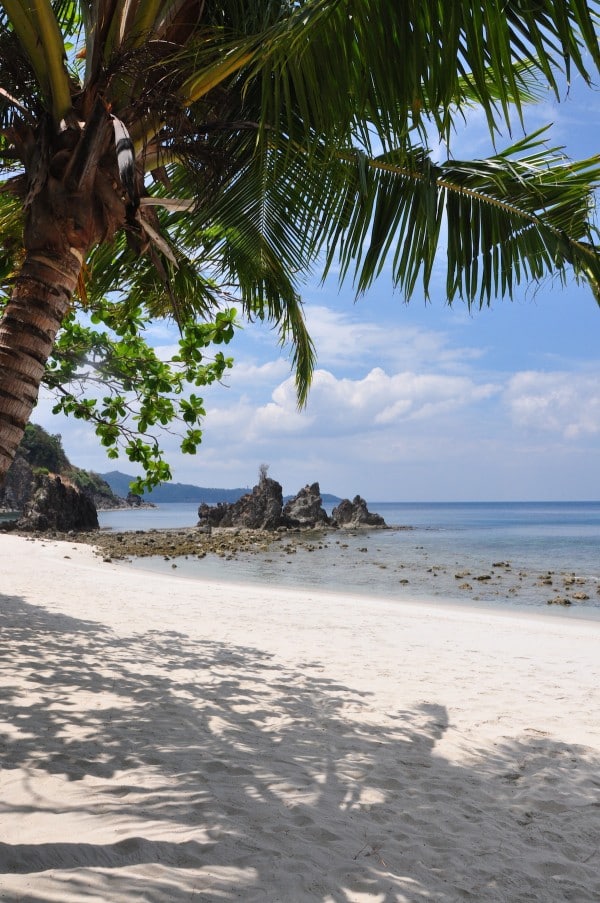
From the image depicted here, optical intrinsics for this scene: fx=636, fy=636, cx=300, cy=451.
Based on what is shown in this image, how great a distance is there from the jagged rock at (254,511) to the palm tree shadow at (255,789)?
41484 mm

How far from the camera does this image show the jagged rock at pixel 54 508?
4150 centimetres

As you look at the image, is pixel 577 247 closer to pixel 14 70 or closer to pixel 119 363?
pixel 14 70

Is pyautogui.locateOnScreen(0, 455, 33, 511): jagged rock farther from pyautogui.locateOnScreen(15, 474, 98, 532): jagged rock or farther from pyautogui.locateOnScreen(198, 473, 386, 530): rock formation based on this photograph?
pyautogui.locateOnScreen(198, 473, 386, 530): rock formation

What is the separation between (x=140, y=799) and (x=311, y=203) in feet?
14.6

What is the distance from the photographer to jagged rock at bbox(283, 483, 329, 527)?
51.8 meters

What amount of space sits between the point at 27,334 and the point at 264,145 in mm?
2131

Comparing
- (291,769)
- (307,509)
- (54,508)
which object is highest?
(307,509)

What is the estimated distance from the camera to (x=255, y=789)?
13.2 feet

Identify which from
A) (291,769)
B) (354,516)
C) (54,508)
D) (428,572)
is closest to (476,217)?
(291,769)

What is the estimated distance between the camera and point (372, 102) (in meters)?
3.59

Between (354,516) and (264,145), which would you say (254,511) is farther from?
(264,145)

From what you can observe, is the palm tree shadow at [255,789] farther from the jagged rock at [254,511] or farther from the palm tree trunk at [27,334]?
the jagged rock at [254,511]

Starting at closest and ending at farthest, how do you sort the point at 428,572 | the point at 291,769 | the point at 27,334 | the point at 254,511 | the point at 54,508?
the point at 27,334, the point at 291,769, the point at 428,572, the point at 54,508, the point at 254,511

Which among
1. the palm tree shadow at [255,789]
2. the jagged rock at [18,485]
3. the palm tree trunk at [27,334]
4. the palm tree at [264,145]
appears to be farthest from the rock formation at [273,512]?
the palm tree trunk at [27,334]
